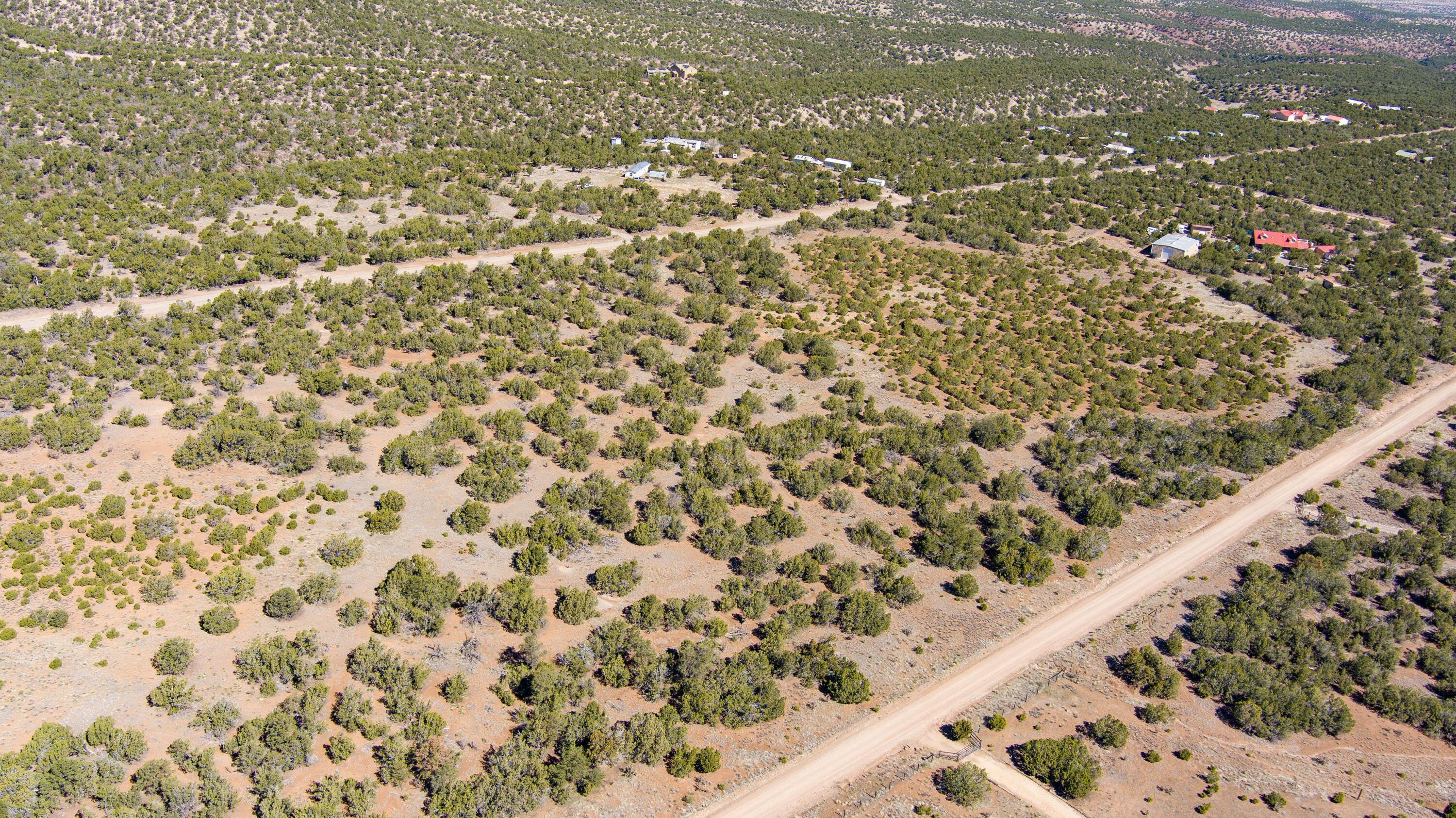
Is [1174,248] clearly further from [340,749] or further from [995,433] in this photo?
[340,749]

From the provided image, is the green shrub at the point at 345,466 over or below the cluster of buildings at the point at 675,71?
below

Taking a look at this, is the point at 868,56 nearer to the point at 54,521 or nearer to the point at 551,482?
the point at 551,482

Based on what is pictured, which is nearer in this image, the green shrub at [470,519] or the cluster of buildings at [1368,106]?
the green shrub at [470,519]

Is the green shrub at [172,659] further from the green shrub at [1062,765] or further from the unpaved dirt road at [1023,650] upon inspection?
the green shrub at [1062,765]

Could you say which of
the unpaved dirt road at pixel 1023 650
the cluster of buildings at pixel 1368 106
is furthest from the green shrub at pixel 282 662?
the cluster of buildings at pixel 1368 106

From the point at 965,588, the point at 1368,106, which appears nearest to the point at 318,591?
the point at 965,588

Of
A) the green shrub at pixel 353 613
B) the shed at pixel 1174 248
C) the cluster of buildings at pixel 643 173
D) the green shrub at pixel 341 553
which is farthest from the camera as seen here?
the cluster of buildings at pixel 643 173
